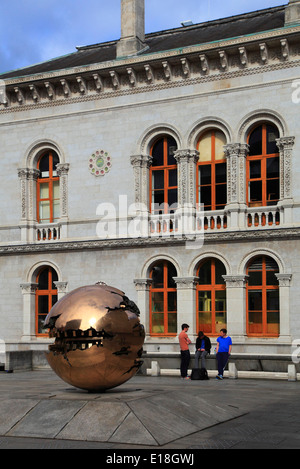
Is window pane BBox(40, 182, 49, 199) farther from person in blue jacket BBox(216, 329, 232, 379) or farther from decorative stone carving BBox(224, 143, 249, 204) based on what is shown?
person in blue jacket BBox(216, 329, 232, 379)

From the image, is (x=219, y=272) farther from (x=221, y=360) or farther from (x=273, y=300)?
(x=221, y=360)

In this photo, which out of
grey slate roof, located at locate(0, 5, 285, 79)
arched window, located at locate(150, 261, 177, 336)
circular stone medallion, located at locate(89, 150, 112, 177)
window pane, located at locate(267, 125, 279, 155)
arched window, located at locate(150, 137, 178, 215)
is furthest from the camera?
grey slate roof, located at locate(0, 5, 285, 79)

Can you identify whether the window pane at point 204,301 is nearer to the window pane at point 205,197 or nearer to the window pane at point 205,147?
the window pane at point 205,197

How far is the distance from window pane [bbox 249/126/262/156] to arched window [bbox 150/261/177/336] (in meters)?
5.46

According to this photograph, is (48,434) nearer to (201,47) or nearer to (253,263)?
(253,263)

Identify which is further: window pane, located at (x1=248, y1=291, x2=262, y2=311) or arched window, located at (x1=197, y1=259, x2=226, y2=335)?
arched window, located at (x1=197, y1=259, x2=226, y2=335)

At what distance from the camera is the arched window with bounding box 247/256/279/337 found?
2705 cm

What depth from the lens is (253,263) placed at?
2758 centimetres

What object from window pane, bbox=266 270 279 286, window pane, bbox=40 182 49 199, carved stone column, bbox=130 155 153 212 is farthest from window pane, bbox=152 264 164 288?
window pane, bbox=40 182 49 199

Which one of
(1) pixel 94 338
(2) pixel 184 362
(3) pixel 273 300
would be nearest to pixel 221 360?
(2) pixel 184 362

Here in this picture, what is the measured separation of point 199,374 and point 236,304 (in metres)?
5.18

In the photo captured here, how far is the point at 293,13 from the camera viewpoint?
91.0ft

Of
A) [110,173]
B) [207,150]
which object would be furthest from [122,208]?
[207,150]

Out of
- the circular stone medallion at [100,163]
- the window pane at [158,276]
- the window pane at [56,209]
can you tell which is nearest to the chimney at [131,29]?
the circular stone medallion at [100,163]
